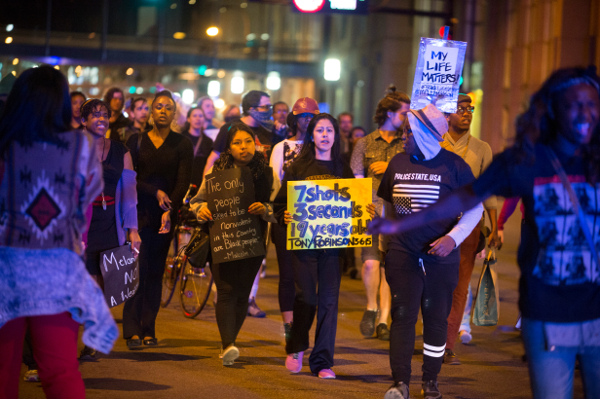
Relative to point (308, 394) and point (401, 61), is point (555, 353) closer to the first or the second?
point (308, 394)

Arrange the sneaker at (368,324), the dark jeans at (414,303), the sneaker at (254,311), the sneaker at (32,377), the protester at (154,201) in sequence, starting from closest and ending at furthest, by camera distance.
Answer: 1. the dark jeans at (414,303)
2. the sneaker at (32,377)
3. the protester at (154,201)
4. the sneaker at (368,324)
5. the sneaker at (254,311)

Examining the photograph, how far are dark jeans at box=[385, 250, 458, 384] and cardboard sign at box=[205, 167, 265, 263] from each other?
4.60 feet

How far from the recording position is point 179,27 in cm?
3984

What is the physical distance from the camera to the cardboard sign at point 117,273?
224 inches

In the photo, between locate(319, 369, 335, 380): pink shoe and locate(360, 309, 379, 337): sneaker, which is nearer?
locate(319, 369, 335, 380): pink shoe

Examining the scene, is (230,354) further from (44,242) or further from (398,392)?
(44,242)

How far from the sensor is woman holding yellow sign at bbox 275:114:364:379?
5.96m

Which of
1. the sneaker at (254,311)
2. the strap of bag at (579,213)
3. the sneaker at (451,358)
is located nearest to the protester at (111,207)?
the sneaker at (254,311)

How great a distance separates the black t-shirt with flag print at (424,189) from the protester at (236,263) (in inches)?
52.5

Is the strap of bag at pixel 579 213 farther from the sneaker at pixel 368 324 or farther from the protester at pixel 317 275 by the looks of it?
the sneaker at pixel 368 324

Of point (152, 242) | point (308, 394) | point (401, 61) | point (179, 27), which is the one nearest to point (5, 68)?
point (179, 27)

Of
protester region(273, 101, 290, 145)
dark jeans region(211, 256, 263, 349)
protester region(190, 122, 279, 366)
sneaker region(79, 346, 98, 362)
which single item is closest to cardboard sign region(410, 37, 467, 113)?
protester region(190, 122, 279, 366)

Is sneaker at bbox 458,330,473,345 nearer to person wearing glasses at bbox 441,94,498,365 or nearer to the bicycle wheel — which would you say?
person wearing glasses at bbox 441,94,498,365

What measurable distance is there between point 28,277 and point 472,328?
5976 mm
